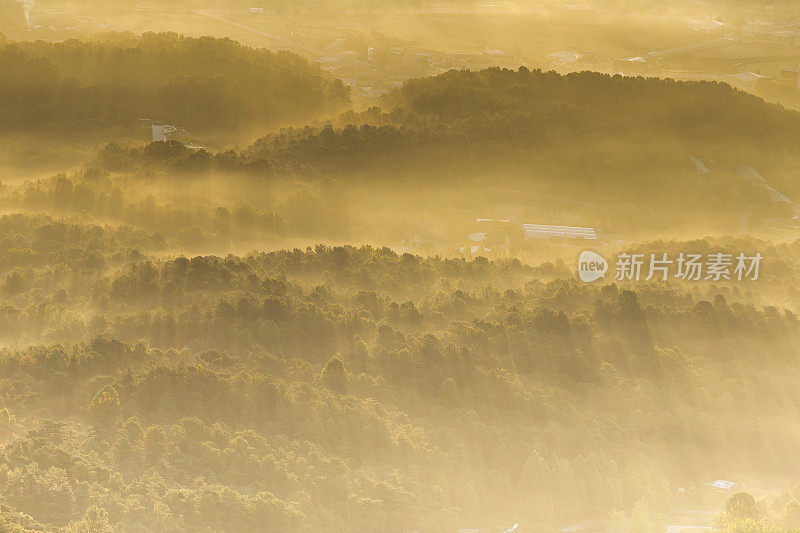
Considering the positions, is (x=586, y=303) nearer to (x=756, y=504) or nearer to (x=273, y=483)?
(x=756, y=504)

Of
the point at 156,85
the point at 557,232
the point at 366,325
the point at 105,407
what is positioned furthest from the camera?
the point at 156,85

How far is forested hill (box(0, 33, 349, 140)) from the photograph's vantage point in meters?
25.6

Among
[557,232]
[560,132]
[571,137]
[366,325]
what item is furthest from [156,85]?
[366,325]

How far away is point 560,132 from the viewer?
27594 mm

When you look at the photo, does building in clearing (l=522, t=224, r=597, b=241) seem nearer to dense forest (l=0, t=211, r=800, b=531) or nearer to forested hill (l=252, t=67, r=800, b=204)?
forested hill (l=252, t=67, r=800, b=204)

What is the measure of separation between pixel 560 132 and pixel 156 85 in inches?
434

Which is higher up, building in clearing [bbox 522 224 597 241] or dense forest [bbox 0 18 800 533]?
dense forest [bbox 0 18 800 533]

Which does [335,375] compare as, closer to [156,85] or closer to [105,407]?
[105,407]

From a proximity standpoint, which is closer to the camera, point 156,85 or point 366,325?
point 366,325

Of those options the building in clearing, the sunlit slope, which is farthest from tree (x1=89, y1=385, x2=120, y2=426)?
the sunlit slope

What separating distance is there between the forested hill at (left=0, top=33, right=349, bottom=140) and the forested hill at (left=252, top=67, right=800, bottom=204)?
2214 millimetres

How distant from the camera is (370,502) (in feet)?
35.8

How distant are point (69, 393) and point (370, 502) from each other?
4.00m

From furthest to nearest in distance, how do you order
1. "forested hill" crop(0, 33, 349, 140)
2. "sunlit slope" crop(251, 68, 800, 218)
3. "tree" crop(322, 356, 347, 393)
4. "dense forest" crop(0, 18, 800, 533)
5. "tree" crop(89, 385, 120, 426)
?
"forested hill" crop(0, 33, 349, 140) → "sunlit slope" crop(251, 68, 800, 218) → "tree" crop(322, 356, 347, 393) → "tree" crop(89, 385, 120, 426) → "dense forest" crop(0, 18, 800, 533)
